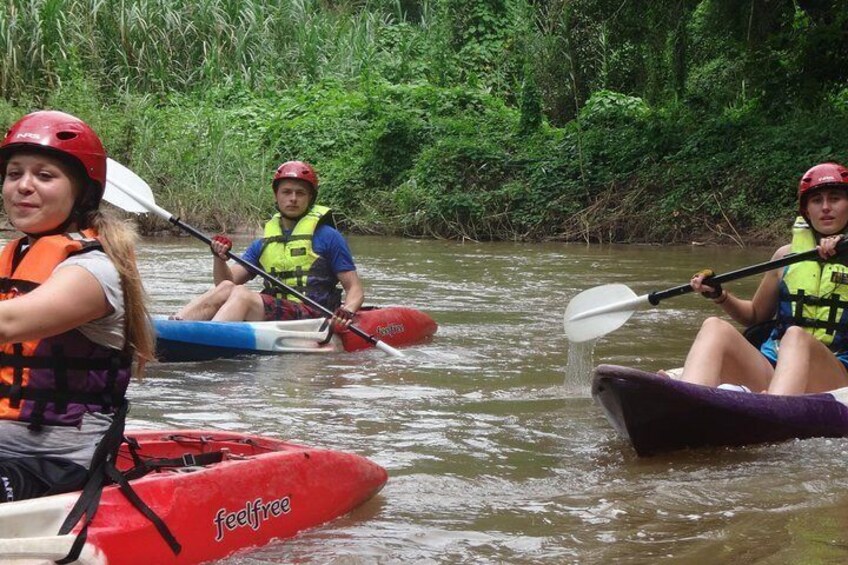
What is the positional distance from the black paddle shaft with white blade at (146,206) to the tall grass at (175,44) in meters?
10.7

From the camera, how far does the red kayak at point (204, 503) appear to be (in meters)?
2.51

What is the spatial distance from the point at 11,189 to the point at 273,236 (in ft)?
14.0

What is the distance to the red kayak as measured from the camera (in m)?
2.51

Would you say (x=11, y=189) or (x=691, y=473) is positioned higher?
(x=11, y=189)

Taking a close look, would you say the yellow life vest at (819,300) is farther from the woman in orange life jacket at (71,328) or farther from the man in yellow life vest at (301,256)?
the woman in orange life jacket at (71,328)

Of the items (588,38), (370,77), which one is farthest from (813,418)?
(370,77)

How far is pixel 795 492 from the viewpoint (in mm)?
3639

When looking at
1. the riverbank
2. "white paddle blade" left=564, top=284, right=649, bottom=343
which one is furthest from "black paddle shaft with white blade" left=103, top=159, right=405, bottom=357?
the riverbank

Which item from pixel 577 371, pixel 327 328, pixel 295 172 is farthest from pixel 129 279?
pixel 295 172

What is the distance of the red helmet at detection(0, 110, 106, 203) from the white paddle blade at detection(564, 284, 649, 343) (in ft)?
9.71

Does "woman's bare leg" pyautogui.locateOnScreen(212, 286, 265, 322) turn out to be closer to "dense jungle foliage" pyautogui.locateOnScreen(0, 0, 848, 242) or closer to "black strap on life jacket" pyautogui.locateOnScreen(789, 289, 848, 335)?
"black strap on life jacket" pyautogui.locateOnScreen(789, 289, 848, 335)

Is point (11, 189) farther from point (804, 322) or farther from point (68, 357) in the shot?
point (804, 322)

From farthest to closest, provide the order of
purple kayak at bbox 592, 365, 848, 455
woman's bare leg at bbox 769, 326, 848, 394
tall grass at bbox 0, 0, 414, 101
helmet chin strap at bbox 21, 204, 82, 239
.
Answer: tall grass at bbox 0, 0, 414, 101, woman's bare leg at bbox 769, 326, 848, 394, purple kayak at bbox 592, 365, 848, 455, helmet chin strap at bbox 21, 204, 82, 239

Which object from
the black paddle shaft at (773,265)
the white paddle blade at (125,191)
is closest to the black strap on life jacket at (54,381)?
the black paddle shaft at (773,265)
